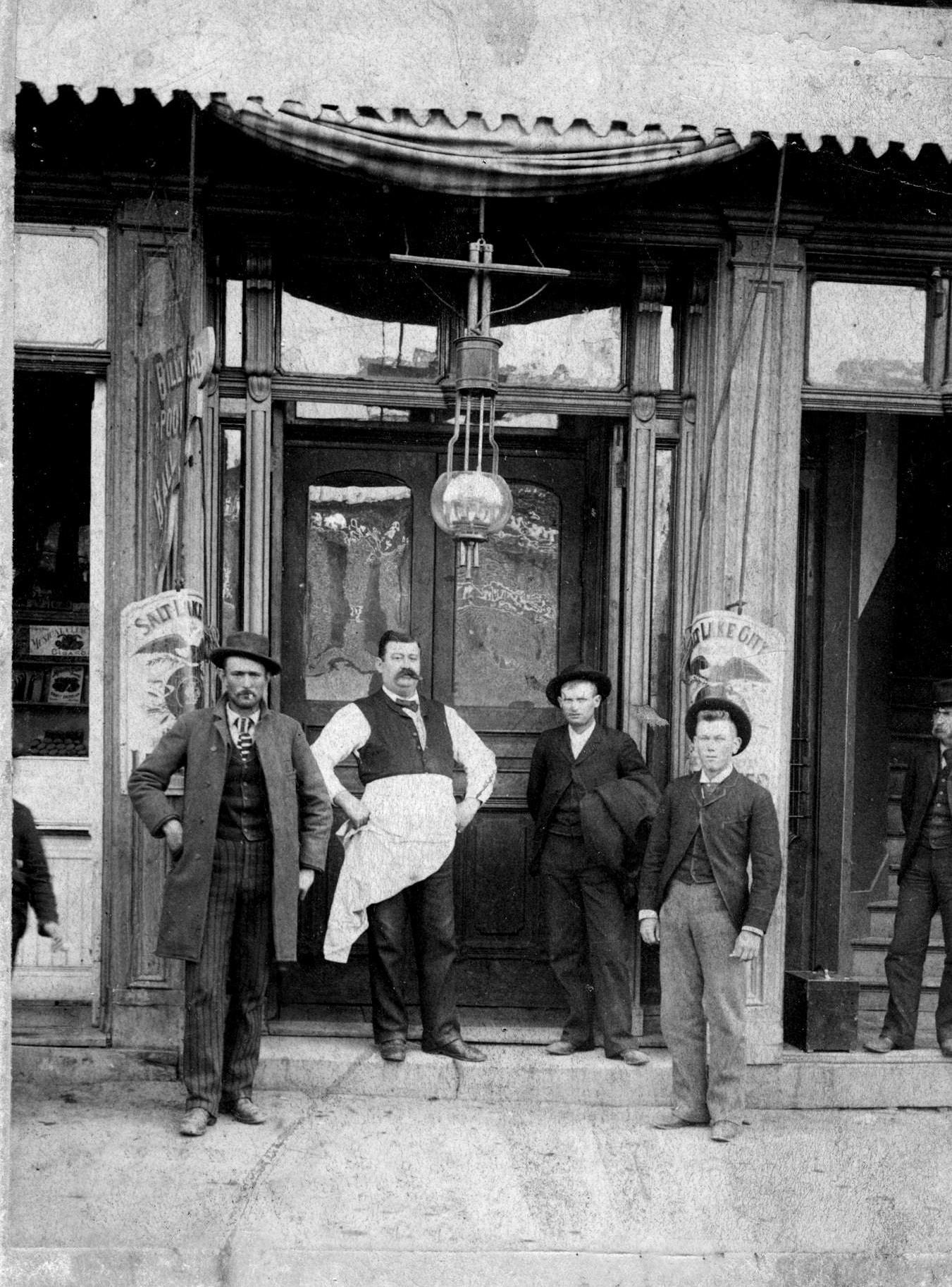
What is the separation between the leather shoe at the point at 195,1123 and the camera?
5766 mm

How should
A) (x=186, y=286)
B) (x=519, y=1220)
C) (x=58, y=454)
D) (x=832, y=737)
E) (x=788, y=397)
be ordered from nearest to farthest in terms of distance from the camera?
(x=519, y=1220), (x=186, y=286), (x=788, y=397), (x=58, y=454), (x=832, y=737)

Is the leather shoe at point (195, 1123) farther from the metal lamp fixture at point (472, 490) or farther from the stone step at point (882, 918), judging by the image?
the stone step at point (882, 918)

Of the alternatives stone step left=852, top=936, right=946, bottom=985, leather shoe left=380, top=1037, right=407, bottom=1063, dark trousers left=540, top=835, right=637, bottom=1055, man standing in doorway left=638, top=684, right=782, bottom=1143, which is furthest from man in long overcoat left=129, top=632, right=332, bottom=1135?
stone step left=852, top=936, right=946, bottom=985

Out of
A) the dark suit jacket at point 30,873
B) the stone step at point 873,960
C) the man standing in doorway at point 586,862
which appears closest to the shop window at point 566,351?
the man standing in doorway at point 586,862

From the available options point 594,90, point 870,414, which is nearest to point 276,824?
point 594,90

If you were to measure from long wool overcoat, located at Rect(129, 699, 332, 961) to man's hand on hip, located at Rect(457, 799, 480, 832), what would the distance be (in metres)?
0.70

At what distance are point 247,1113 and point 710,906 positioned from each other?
2180 mm

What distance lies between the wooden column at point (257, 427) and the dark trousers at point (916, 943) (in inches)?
138

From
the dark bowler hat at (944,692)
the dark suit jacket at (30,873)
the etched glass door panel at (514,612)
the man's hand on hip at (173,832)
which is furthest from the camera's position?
the etched glass door panel at (514,612)

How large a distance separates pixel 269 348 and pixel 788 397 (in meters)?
2.53

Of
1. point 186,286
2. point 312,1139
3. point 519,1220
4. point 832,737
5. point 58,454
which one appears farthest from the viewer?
point 832,737


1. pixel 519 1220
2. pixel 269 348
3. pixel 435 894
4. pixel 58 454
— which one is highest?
pixel 269 348

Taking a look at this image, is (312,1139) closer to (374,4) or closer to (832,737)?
(832,737)

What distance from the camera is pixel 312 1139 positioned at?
587 centimetres
